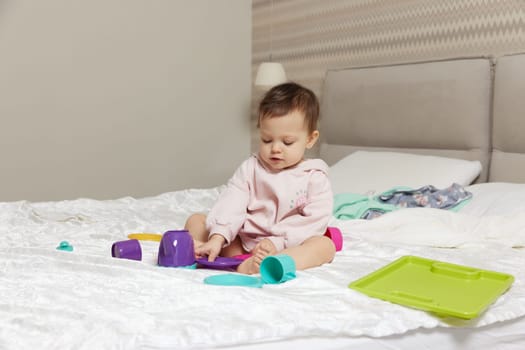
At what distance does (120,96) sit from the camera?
11.8 ft

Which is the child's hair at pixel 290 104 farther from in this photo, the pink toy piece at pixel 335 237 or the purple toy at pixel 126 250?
the purple toy at pixel 126 250

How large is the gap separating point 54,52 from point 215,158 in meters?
1.28

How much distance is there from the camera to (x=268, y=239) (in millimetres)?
1483

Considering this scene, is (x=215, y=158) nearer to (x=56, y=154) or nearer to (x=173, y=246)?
(x=56, y=154)

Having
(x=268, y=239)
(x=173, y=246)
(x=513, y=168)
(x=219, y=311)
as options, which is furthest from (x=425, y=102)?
(x=219, y=311)

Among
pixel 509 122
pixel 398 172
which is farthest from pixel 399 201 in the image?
pixel 509 122

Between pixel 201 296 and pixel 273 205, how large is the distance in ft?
1.95

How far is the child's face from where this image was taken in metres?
1.60

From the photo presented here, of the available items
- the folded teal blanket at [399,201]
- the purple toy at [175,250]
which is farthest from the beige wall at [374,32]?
the purple toy at [175,250]

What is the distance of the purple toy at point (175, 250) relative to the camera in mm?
1370

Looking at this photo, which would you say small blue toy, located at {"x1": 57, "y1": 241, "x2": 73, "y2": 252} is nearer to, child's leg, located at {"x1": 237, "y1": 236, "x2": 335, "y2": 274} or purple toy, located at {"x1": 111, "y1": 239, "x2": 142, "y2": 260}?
purple toy, located at {"x1": 111, "y1": 239, "x2": 142, "y2": 260}

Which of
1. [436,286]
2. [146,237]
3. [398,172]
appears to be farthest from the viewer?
[398,172]

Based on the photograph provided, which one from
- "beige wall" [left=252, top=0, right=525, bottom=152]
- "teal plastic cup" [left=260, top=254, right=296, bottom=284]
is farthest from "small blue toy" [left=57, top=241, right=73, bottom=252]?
"beige wall" [left=252, top=0, right=525, bottom=152]

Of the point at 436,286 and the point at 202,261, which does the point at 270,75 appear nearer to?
the point at 202,261
